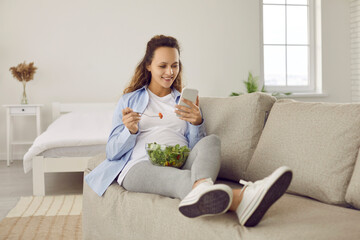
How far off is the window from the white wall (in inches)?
8.9

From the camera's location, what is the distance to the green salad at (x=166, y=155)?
1.88 m

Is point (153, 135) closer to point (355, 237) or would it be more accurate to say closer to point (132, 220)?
point (132, 220)

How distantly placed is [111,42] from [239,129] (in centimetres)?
381

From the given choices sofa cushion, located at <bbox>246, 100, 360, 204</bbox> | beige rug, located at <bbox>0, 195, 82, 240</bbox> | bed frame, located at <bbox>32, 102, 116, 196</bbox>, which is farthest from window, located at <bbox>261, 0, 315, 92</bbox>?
sofa cushion, located at <bbox>246, 100, 360, 204</bbox>

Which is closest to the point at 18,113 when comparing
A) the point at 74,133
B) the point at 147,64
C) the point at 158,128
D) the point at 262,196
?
the point at 74,133

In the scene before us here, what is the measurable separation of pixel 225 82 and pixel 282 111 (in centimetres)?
399

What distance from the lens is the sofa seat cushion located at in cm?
135

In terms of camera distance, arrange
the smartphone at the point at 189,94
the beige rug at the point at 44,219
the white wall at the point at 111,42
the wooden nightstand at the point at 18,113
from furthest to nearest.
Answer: the white wall at the point at 111,42 < the wooden nightstand at the point at 18,113 < the beige rug at the point at 44,219 < the smartphone at the point at 189,94

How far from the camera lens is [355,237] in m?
1.34

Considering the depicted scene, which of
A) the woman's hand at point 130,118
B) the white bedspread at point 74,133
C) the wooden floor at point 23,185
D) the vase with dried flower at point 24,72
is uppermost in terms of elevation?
the vase with dried flower at point 24,72

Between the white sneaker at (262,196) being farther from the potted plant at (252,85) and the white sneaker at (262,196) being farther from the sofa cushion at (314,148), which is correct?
the potted plant at (252,85)

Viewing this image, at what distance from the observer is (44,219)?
2.76m

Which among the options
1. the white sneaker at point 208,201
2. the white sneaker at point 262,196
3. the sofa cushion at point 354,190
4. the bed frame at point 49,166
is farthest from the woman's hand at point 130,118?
the bed frame at point 49,166

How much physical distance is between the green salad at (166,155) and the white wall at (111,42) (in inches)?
149
